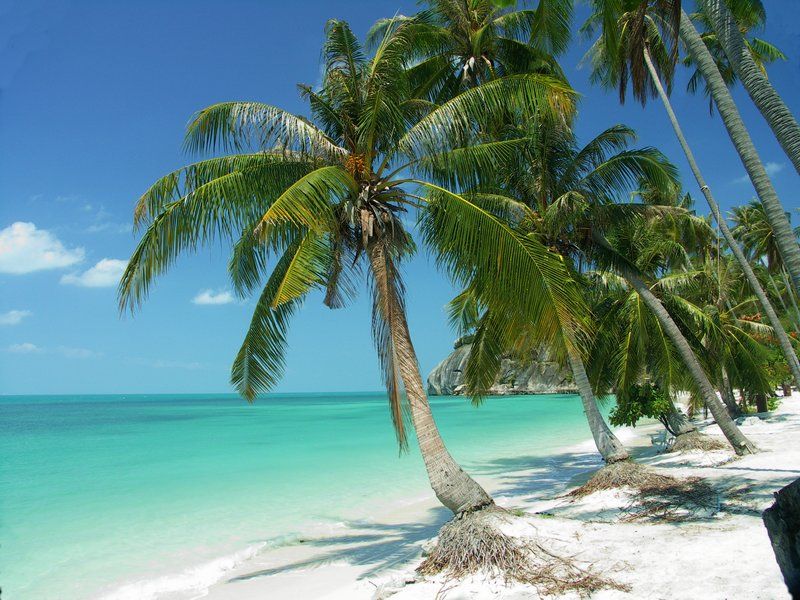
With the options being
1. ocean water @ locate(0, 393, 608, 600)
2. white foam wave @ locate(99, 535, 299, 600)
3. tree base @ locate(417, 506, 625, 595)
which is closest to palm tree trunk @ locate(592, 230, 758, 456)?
tree base @ locate(417, 506, 625, 595)

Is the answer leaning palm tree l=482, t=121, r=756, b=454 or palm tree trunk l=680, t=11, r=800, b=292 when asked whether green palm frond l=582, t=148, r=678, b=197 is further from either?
palm tree trunk l=680, t=11, r=800, b=292

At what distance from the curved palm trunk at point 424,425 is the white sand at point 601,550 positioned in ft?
2.22

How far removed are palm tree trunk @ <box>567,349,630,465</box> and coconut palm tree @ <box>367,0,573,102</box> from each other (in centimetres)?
697

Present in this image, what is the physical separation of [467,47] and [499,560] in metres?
11.8

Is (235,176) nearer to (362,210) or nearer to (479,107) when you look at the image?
(362,210)

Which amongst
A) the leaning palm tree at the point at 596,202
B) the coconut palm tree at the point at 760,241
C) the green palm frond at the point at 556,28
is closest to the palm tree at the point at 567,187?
the leaning palm tree at the point at 596,202

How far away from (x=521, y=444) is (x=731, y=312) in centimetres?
1000

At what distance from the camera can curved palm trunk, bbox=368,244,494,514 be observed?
20.5 ft

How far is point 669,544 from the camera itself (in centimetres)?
538

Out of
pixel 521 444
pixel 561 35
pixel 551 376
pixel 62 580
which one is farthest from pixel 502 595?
pixel 551 376

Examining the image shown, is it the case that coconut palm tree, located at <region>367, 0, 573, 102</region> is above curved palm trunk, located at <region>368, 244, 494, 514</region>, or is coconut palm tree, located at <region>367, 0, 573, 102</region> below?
above

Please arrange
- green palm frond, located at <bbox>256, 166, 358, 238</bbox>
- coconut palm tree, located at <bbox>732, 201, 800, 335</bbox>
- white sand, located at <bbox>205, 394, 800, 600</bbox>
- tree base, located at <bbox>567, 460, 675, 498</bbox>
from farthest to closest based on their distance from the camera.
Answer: coconut palm tree, located at <bbox>732, 201, 800, 335</bbox> < tree base, located at <bbox>567, 460, 675, 498</bbox> < green palm frond, located at <bbox>256, 166, 358, 238</bbox> < white sand, located at <bbox>205, 394, 800, 600</bbox>

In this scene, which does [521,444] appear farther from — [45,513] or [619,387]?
[45,513]

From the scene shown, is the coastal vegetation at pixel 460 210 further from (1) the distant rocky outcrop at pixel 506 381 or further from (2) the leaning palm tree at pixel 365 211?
(1) the distant rocky outcrop at pixel 506 381
